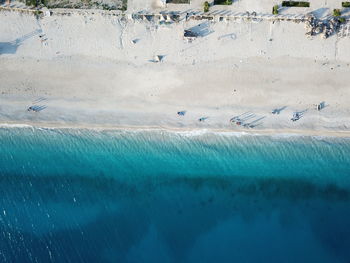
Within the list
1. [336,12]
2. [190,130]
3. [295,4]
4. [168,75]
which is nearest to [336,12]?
[336,12]

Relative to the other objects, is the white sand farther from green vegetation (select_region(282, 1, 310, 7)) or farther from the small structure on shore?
green vegetation (select_region(282, 1, 310, 7))

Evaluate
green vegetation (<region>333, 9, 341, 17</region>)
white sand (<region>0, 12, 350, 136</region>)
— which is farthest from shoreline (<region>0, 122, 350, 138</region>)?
green vegetation (<region>333, 9, 341, 17</region>)

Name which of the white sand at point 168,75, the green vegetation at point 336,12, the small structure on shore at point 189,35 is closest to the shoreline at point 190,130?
the white sand at point 168,75

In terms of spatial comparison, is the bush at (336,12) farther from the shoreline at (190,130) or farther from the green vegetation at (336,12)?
the shoreline at (190,130)

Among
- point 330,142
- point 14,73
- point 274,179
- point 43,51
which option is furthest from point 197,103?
point 14,73

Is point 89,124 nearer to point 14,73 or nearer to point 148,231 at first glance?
point 14,73
